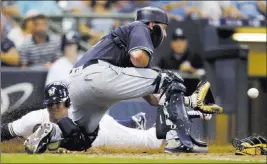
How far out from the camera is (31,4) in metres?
11.5

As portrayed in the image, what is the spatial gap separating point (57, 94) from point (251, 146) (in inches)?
66.9

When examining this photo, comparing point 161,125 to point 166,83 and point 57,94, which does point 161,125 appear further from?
point 57,94

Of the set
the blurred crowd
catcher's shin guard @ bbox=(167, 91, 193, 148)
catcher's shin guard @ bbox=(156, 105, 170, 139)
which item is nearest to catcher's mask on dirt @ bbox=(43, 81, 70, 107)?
catcher's shin guard @ bbox=(156, 105, 170, 139)

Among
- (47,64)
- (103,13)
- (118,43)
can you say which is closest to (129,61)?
(118,43)

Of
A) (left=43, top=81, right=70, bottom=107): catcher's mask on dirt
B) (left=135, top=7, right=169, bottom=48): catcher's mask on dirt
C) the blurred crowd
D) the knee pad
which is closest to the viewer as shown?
the knee pad

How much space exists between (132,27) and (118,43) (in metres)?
0.18

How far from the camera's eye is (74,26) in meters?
11.3

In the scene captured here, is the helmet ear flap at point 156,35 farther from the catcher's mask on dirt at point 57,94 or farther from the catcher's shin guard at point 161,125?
the catcher's mask on dirt at point 57,94

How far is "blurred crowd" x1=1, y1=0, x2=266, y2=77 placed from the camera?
10328mm

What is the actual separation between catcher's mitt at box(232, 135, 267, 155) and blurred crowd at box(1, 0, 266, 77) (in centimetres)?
319

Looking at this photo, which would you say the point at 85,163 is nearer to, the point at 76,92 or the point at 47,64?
the point at 76,92

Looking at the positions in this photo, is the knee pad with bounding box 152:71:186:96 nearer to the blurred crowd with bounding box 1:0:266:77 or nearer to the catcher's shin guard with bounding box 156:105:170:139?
the catcher's shin guard with bounding box 156:105:170:139

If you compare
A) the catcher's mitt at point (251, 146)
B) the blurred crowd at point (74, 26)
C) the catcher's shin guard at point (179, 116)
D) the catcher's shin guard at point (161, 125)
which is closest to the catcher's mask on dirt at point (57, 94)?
the catcher's shin guard at point (161, 125)

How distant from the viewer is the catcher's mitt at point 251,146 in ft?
22.3
